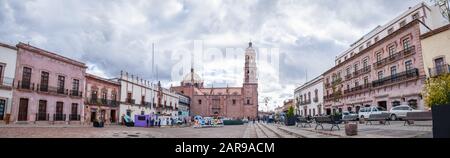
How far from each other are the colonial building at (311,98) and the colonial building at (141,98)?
21.3 m

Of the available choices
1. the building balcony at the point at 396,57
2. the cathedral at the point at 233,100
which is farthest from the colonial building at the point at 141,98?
the building balcony at the point at 396,57

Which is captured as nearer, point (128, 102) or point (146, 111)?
point (128, 102)

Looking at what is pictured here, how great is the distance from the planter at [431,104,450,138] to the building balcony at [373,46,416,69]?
1837 centimetres

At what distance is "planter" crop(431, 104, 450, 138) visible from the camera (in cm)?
547

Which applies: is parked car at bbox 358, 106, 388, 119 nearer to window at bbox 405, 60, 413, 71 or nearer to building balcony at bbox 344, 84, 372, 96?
window at bbox 405, 60, 413, 71

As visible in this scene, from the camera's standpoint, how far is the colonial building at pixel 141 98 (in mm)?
36219

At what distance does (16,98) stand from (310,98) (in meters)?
37.6

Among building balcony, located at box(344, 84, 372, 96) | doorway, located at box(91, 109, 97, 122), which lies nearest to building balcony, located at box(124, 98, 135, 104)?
doorway, located at box(91, 109, 97, 122)

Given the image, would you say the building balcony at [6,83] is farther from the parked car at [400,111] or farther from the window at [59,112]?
the parked car at [400,111]

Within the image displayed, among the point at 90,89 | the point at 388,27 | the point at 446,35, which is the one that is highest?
the point at 388,27

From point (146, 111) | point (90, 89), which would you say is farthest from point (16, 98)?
point (146, 111)

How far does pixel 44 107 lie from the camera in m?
24.3
